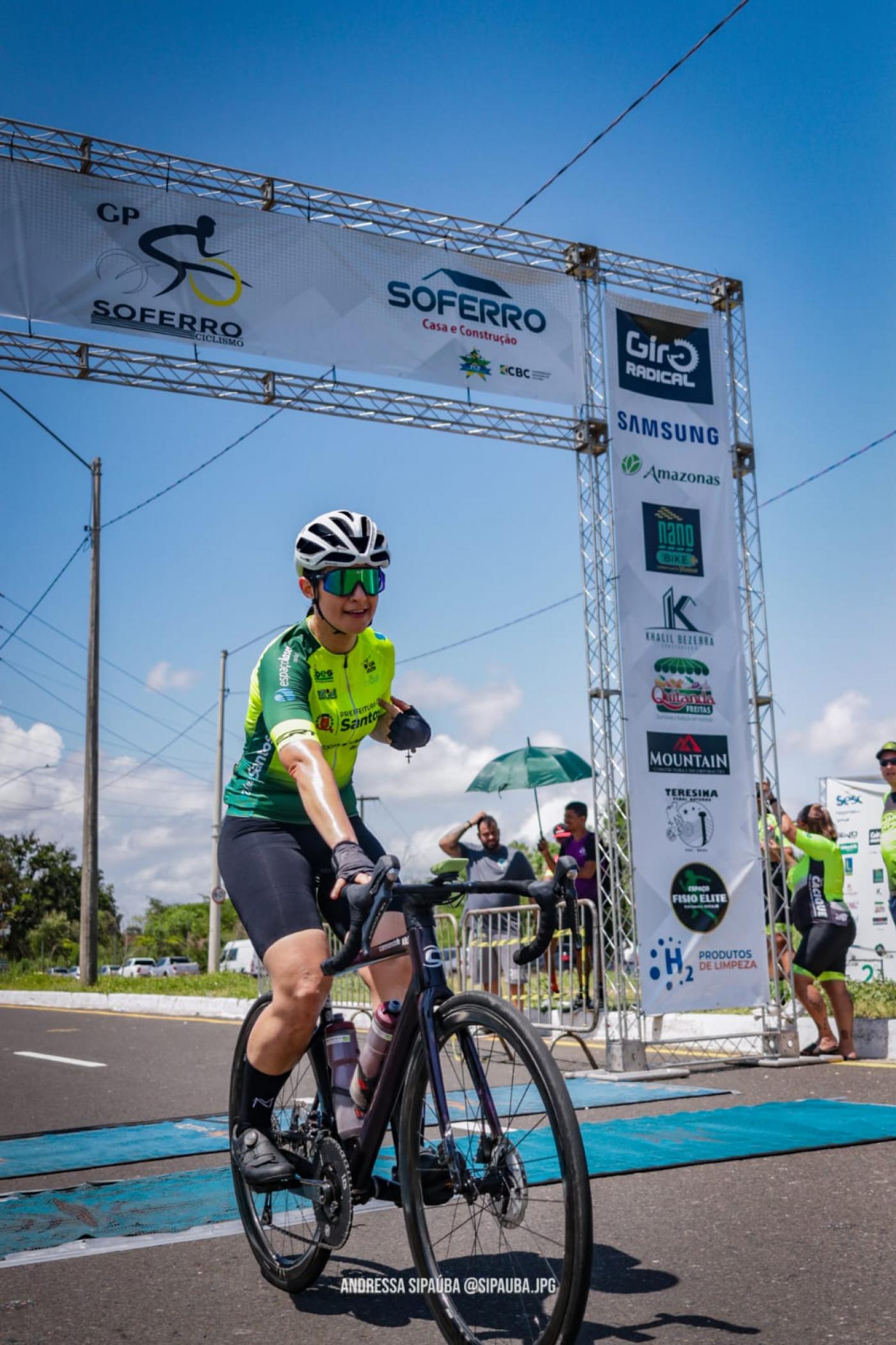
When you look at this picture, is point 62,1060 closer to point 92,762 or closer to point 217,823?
point 92,762

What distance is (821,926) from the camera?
982 centimetres

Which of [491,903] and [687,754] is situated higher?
[687,754]

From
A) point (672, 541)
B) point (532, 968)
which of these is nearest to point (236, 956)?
point (532, 968)

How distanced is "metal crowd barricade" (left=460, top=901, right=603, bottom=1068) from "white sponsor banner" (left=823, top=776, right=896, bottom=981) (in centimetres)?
944

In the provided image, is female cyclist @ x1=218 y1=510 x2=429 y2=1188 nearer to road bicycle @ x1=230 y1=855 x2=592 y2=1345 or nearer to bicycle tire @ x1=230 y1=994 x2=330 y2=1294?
bicycle tire @ x1=230 y1=994 x2=330 y2=1294

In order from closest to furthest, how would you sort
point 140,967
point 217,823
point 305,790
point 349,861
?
1. point 349,861
2. point 305,790
3. point 217,823
4. point 140,967

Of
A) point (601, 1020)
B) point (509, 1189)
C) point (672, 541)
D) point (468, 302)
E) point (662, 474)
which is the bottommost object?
point (601, 1020)

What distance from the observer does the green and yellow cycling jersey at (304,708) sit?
3.85 m

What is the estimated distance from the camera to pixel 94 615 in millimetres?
27172

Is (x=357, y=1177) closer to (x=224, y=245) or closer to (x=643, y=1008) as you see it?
(x=643, y=1008)

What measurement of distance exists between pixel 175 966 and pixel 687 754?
68.3 metres

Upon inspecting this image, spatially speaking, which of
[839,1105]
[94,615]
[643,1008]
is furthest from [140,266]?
[94,615]

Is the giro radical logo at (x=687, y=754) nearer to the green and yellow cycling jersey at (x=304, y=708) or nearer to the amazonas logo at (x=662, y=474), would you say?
the amazonas logo at (x=662, y=474)

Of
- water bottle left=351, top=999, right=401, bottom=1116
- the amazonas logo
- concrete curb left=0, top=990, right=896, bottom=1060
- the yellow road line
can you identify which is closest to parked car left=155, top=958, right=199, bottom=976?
concrete curb left=0, top=990, right=896, bottom=1060
